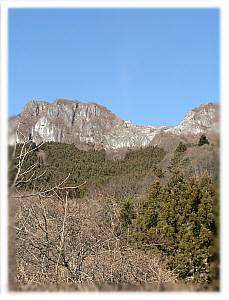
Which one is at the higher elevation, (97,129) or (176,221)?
(97,129)

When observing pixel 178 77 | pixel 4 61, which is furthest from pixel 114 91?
pixel 4 61

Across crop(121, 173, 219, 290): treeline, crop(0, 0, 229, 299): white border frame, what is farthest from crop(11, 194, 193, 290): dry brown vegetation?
crop(0, 0, 229, 299): white border frame

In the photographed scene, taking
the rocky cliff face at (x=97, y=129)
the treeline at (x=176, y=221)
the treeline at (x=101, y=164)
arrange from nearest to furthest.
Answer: the treeline at (x=176, y=221)
the treeline at (x=101, y=164)
the rocky cliff face at (x=97, y=129)

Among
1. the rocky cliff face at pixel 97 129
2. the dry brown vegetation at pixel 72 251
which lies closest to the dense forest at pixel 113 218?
the dry brown vegetation at pixel 72 251

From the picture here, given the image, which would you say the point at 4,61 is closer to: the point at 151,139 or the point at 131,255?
the point at 131,255

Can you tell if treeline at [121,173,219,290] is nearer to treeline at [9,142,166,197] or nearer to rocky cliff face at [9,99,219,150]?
treeline at [9,142,166,197]

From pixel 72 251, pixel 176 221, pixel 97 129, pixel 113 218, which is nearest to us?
pixel 72 251
